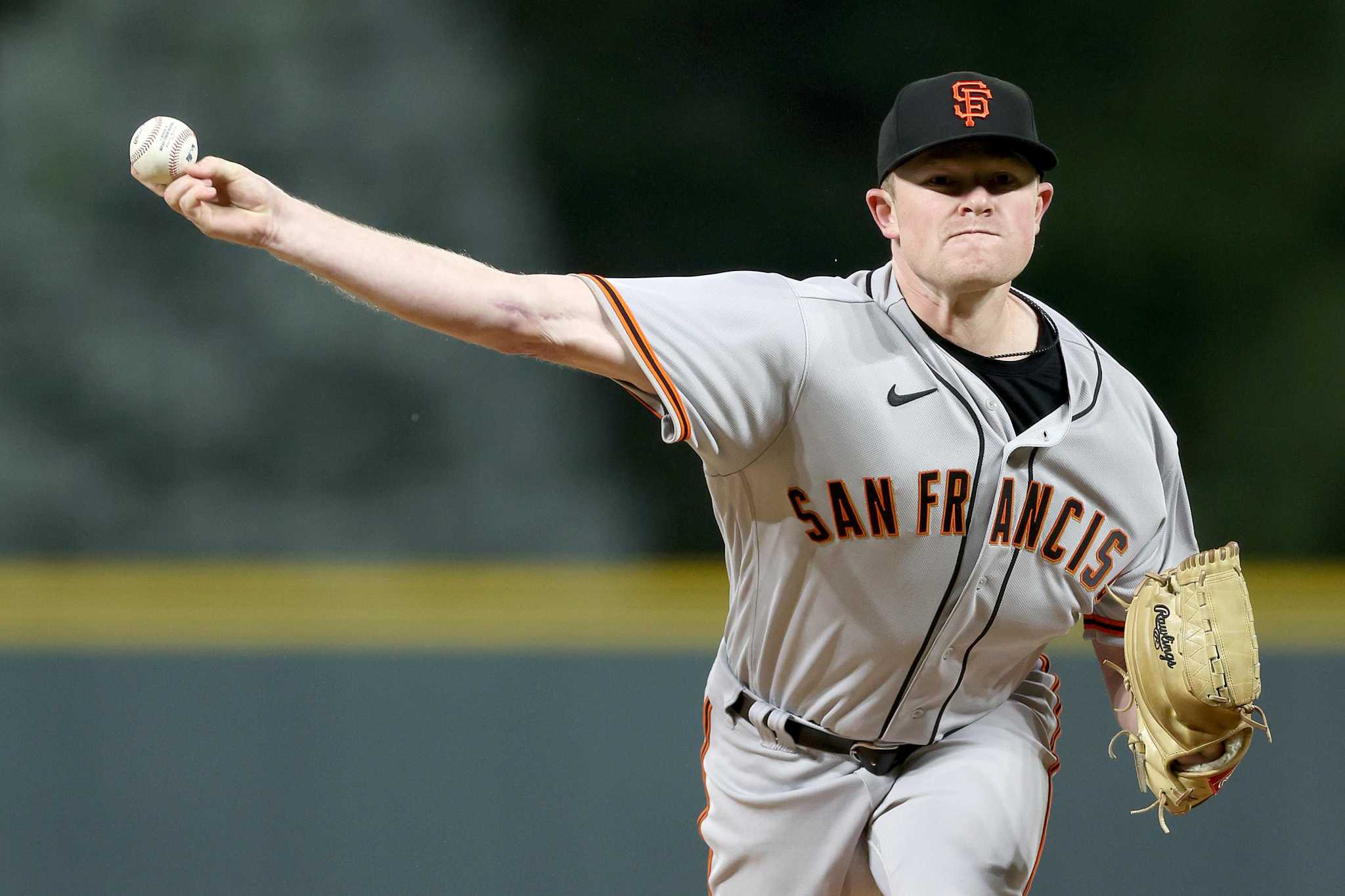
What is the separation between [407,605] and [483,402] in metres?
0.64

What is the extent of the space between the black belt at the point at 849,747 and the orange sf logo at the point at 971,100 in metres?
1.05

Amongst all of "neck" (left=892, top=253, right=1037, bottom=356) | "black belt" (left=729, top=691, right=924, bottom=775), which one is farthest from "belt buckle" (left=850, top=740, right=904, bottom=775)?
"neck" (left=892, top=253, right=1037, bottom=356)

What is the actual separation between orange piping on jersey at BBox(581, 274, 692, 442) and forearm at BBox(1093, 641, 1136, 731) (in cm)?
104

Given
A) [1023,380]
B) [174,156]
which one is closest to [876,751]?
[1023,380]

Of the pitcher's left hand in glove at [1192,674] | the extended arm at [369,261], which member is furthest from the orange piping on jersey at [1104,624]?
the extended arm at [369,261]

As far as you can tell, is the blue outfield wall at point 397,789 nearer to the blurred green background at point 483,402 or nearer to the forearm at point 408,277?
the blurred green background at point 483,402

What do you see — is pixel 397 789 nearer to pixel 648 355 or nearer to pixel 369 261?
pixel 648 355

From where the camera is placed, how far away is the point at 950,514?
91.2 inches

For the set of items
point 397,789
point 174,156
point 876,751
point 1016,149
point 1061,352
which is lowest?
point 397,789

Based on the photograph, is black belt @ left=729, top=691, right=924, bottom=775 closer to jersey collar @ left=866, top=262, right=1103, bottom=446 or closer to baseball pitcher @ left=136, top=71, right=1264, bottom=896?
baseball pitcher @ left=136, top=71, right=1264, bottom=896

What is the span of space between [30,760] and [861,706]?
7.56 ft

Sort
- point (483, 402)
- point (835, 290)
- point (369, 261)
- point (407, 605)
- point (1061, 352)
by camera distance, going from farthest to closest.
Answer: point (483, 402), point (407, 605), point (1061, 352), point (835, 290), point (369, 261)

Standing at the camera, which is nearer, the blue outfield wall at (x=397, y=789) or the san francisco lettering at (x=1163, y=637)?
the san francisco lettering at (x=1163, y=637)

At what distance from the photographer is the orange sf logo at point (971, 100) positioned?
88.7 inches
